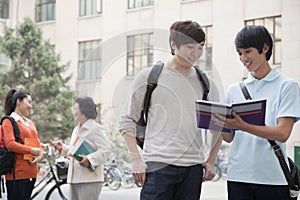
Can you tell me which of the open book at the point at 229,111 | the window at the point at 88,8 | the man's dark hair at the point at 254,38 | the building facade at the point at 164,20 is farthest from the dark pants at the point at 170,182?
the window at the point at 88,8

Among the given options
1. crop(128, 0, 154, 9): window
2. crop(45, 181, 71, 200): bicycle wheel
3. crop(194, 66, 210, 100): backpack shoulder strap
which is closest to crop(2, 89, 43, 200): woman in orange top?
crop(45, 181, 71, 200): bicycle wheel

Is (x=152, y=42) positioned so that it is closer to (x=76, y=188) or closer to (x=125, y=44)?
(x=125, y=44)

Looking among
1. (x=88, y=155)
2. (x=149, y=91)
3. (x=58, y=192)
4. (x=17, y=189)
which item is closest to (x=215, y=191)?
(x=58, y=192)

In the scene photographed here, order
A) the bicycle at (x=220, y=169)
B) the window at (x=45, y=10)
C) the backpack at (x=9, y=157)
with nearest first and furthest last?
the backpack at (x=9, y=157), the bicycle at (x=220, y=169), the window at (x=45, y=10)

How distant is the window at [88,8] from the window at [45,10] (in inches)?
43.0

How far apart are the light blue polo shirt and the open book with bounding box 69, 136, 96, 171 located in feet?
4.44

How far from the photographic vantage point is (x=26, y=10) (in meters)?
15.0

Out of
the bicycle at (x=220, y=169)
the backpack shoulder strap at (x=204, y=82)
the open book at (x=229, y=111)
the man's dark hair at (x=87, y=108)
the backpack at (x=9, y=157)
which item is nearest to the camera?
the open book at (x=229, y=111)

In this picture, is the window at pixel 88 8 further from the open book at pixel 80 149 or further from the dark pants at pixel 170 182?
the dark pants at pixel 170 182

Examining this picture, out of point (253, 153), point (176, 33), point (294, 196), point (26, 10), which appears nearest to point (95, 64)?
point (176, 33)

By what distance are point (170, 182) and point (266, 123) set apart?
41cm

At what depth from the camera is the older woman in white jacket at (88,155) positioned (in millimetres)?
3303

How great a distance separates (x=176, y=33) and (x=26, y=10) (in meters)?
13.6

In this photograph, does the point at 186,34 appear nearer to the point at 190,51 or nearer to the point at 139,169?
the point at 190,51
